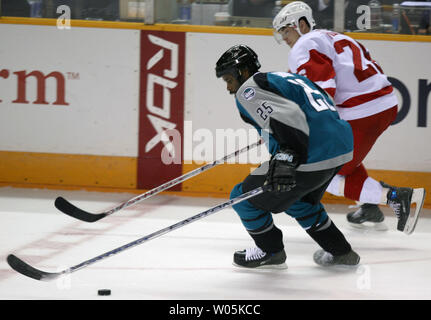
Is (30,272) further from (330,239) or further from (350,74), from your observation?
(350,74)

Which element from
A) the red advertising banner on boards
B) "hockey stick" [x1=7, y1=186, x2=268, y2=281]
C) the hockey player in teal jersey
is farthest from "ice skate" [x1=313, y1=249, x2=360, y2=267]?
the red advertising banner on boards

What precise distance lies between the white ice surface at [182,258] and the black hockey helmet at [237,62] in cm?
89

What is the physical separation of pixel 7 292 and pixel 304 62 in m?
1.87

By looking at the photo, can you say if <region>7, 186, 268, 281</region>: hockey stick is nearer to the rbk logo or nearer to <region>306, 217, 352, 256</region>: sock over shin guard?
<region>306, 217, 352, 256</region>: sock over shin guard

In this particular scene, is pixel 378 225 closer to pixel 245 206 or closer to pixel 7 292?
pixel 245 206

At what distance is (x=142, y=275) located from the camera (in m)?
3.49

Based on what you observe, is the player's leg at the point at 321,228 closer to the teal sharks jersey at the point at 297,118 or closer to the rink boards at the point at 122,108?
the teal sharks jersey at the point at 297,118

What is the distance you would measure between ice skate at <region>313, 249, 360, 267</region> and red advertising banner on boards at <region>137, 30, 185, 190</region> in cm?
191

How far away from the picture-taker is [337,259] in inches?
145

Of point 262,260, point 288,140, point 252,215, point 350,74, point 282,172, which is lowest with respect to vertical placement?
point 262,260

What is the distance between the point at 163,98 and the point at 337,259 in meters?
2.20

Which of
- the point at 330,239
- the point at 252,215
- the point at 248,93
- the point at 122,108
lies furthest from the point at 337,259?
the point at 122,108

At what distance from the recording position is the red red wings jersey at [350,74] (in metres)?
4.16

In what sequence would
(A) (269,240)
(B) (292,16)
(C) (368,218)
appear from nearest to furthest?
(A) (269,240) < (B) (292,16) < (C) (368,218)
